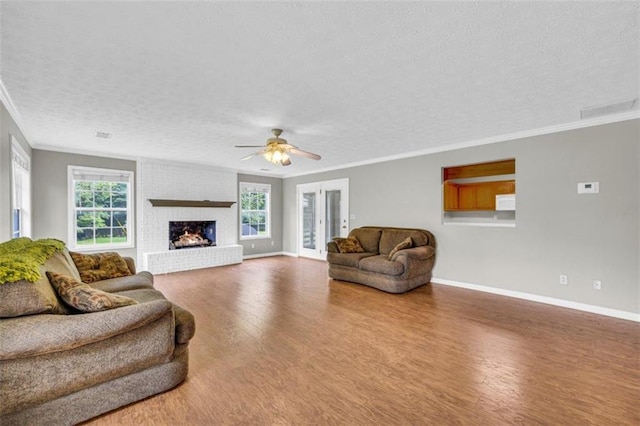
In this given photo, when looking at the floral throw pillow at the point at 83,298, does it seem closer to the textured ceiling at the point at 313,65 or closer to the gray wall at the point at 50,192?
the textured ceiling at the point at 313,65

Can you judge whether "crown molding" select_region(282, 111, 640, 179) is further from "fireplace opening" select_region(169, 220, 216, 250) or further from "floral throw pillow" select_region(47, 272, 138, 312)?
"floral throw pillow" select_region(47, 272, 138, 312)

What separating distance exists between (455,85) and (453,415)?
103 inches

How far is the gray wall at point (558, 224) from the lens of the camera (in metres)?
3.47

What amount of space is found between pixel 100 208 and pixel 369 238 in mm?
5341

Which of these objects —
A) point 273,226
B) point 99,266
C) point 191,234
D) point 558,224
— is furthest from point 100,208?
point 558,224

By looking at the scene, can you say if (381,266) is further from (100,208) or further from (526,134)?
(100,208)

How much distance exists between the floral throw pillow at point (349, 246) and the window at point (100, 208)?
4326mm

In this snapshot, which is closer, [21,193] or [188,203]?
[21,193]

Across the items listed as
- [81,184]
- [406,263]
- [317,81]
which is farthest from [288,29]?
[81,184]

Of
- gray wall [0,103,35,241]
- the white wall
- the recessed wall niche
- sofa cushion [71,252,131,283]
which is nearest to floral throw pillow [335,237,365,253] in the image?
the recessed wall niche

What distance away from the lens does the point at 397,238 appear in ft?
17.8

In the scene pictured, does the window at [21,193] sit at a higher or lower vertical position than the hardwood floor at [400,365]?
higher

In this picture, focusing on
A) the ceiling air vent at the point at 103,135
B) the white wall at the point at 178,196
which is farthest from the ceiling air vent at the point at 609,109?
the white wall at the point at 178,196

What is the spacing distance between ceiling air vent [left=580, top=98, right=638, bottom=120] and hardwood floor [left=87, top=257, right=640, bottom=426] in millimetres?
2397
